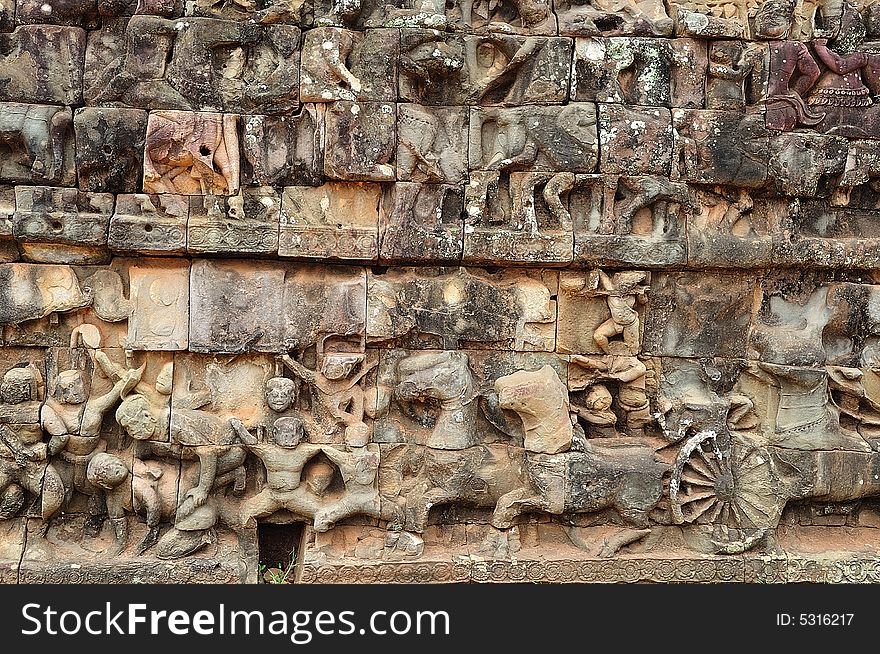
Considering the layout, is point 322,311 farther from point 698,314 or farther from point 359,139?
point 698,314

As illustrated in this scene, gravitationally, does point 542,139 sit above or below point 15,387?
above

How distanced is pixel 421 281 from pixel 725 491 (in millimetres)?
2583

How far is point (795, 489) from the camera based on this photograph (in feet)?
22.1

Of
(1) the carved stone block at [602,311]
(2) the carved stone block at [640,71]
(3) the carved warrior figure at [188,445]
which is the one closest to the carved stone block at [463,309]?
(1) the carved stone block at [602,311]

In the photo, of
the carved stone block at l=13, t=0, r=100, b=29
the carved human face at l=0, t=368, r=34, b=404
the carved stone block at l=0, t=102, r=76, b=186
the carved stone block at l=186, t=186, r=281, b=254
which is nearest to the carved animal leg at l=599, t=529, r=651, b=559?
the carved stone block at l=186, t=186, r=281, b=254

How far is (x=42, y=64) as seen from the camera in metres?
6.55

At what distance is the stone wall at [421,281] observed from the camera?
21.3ft

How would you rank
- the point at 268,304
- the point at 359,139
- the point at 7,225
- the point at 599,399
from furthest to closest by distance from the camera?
the point at 599,399 → the point at 268,304 → the point at 359,139 → the point at 7,225

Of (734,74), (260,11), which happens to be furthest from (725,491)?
(260,11)

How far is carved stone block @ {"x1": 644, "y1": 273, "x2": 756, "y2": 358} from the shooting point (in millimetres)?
6852

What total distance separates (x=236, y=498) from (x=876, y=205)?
510 centimetres

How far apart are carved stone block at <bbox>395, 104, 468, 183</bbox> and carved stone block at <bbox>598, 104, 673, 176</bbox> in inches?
38.2

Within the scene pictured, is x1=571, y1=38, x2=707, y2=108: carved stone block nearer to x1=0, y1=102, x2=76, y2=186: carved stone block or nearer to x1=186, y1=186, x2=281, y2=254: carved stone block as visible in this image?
x1=186, y1=186, x2=281, y2=254: carved stone block

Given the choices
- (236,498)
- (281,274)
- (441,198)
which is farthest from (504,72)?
(236,498)
